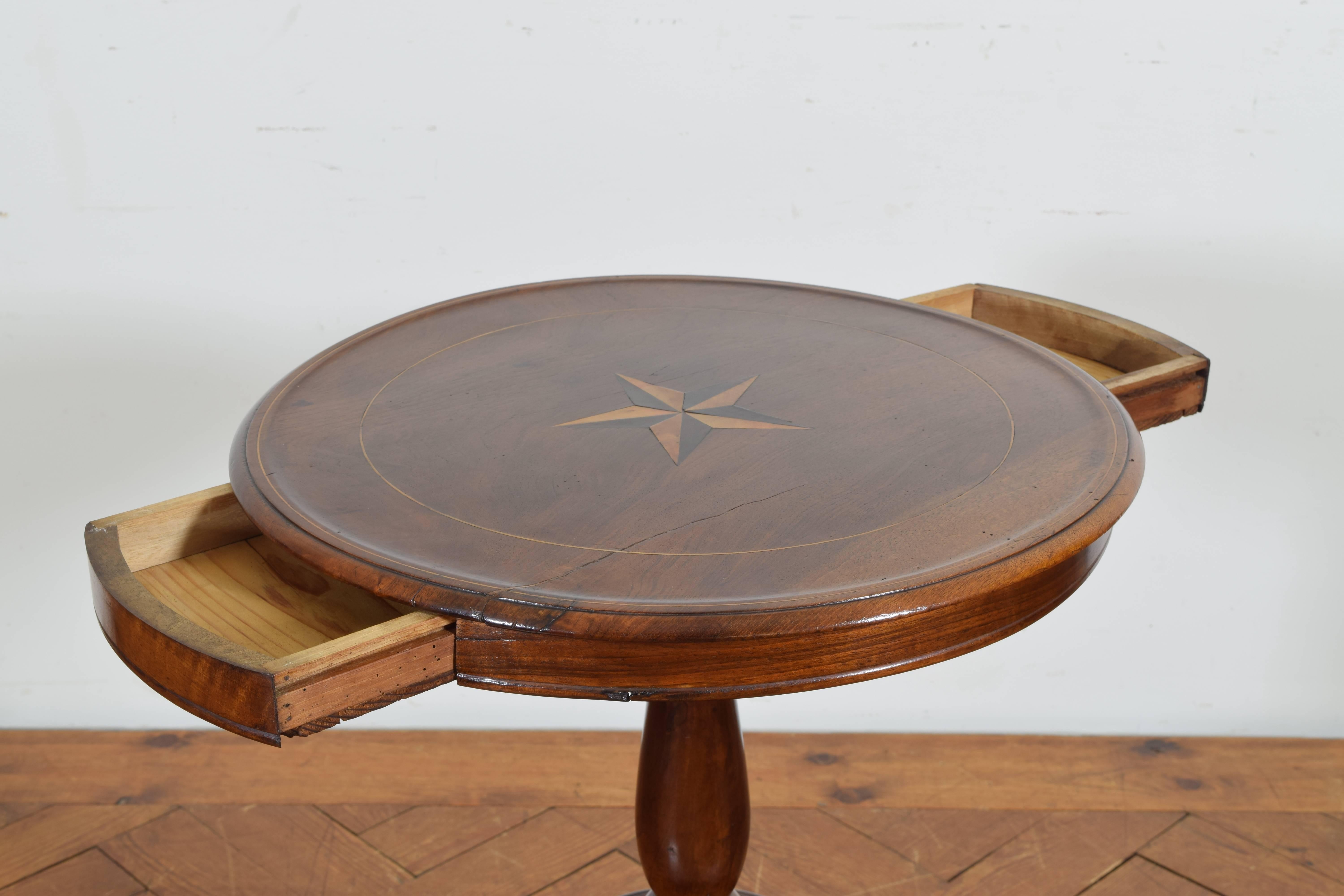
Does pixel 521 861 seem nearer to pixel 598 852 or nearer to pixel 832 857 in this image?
pixel 598 852

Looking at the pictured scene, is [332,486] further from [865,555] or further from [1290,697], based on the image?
[1290,697]

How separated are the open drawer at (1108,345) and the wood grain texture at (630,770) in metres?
0.93

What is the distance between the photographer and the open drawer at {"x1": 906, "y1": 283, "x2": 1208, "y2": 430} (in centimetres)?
161

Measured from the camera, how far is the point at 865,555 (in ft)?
3.58

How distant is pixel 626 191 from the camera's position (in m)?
2.30

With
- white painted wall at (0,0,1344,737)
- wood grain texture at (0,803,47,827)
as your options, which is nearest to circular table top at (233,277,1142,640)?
white painted wall at (0,0,1344,737)

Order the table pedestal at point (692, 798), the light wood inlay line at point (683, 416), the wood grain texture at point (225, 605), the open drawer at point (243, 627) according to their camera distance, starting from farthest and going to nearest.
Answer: the table pedestal at point (692, 798), the light wood inlay line at point (683, 416), the wood grain texture at point (225, 605), the open drawer at point (243, 627)

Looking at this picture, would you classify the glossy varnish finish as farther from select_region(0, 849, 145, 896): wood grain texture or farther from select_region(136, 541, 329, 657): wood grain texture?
select_region(0, 849, 145, 896): wood grain texture

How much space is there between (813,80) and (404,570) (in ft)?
4.84

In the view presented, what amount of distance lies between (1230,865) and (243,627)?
5.90 ft

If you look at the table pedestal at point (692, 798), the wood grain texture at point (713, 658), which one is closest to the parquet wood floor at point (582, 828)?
the table pedestal at point (692, 798)

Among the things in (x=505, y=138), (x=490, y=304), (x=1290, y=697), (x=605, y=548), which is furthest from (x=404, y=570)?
(x=1290, y=697)

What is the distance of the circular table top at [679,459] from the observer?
1058 millimetres

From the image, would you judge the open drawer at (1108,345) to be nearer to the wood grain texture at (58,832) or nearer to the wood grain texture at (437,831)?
the wood grain texture at (437,831)
